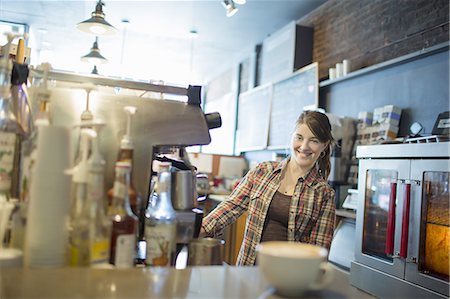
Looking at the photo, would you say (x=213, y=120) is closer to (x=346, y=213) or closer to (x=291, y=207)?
(x=291, y=207)

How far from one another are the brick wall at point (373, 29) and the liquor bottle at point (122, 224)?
111 inches

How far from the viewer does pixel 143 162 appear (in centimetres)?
103

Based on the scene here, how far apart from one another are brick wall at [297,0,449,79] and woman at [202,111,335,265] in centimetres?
175

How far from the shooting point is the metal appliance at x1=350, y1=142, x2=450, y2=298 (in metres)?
2.00

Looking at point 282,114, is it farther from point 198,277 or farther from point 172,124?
point 198,277

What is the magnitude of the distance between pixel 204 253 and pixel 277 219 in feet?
2.94

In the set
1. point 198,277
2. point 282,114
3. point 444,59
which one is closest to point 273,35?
point 282,114

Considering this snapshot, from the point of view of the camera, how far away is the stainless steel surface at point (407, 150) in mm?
1991

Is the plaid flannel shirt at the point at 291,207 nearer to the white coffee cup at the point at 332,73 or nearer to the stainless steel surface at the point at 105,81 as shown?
the stainless steel surface at the point at 105,81

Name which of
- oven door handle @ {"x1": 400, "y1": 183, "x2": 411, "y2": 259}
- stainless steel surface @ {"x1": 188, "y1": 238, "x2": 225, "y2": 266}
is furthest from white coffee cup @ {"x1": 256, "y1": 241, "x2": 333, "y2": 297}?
oven door handle @ {"x1": 400, "y1": 183, "x2": 411, "y2": 259}

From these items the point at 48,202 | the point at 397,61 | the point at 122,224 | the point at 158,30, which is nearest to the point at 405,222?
the point at 397,61

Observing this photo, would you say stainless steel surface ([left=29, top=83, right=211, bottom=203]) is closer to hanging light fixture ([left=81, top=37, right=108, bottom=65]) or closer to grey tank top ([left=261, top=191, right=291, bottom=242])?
grey tank top ([left=261, top=191, right=291, bottom=242])

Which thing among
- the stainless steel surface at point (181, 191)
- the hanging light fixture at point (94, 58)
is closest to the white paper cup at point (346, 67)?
the hanging light fixture at point (94, 58)

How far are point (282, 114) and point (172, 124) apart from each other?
13.1ft
